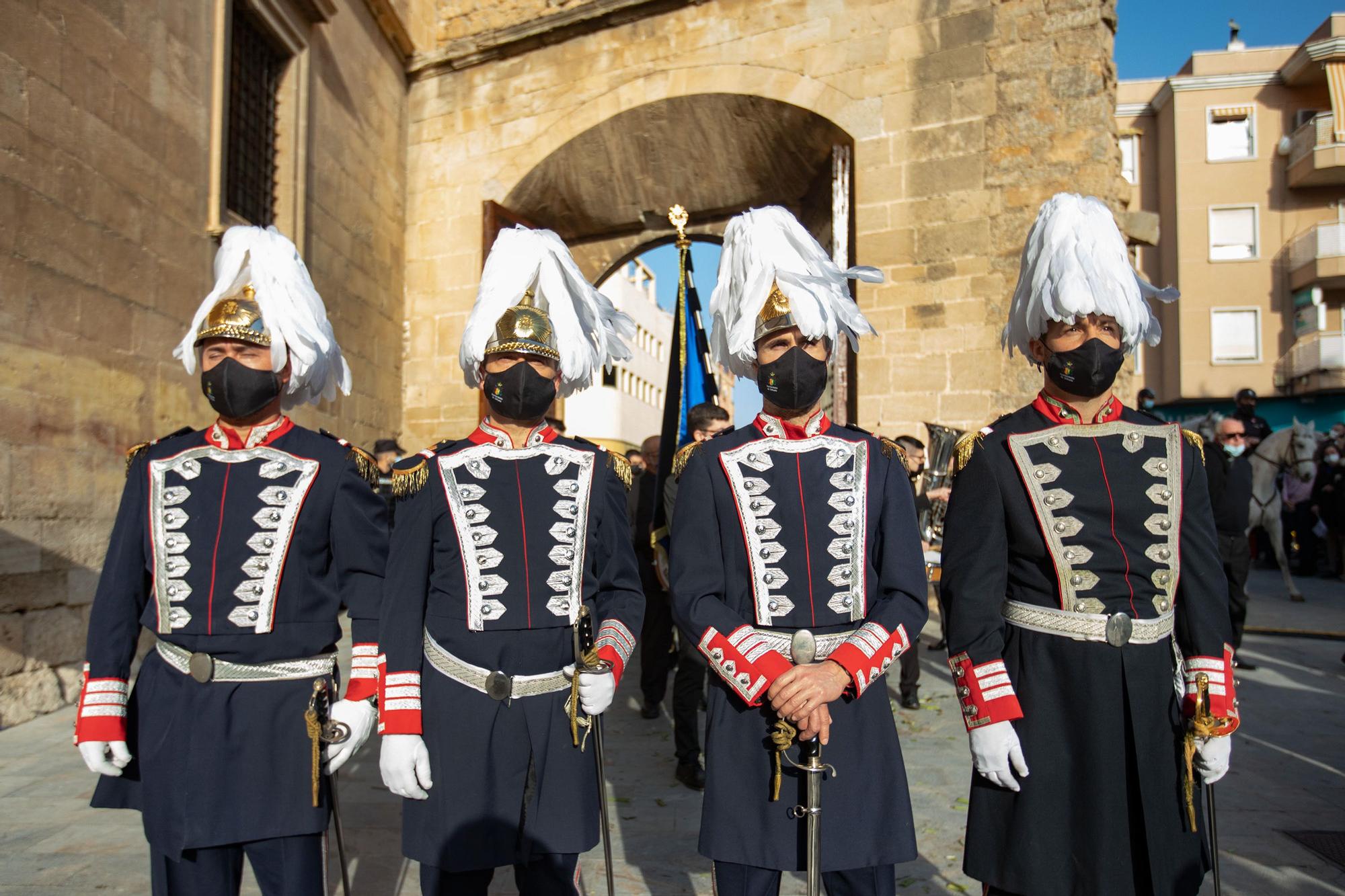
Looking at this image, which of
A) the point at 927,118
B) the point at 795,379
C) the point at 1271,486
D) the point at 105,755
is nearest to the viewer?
the point at 105,755

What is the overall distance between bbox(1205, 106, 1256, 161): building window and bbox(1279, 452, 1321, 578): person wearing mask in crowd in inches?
545

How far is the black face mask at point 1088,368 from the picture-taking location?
247cm

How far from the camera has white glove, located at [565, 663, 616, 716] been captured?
2453 millimetres

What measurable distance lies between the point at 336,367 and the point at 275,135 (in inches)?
304

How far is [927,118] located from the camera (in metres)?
9.62

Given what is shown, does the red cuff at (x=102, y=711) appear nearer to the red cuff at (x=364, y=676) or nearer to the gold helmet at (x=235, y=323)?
the red cuff at (x=364, y=676)

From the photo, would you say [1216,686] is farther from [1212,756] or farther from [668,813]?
[668,813]

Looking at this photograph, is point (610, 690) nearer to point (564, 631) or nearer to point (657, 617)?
point (564, 631)

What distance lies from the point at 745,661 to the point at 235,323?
67.1 inches

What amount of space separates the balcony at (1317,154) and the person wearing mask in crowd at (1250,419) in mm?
15003

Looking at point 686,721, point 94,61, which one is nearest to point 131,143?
point 94,61

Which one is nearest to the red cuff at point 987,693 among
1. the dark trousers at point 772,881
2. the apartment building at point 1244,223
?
the dark trousers at point 772,881

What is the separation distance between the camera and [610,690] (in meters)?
2.48

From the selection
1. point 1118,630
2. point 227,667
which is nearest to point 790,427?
point 1118,630
